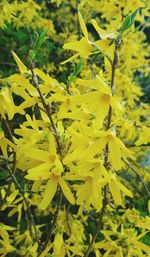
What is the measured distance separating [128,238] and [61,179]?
0.78m

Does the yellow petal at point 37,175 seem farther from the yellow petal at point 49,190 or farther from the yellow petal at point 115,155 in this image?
the yellow petal at point 115,155

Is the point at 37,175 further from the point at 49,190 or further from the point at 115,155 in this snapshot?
the point at 115,155

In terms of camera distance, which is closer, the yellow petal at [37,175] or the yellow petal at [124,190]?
the yellow petal at [37,175]

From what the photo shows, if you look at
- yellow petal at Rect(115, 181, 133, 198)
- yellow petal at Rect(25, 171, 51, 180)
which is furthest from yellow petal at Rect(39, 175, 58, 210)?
yellow petal at Rect(115, 181, 133, 198)

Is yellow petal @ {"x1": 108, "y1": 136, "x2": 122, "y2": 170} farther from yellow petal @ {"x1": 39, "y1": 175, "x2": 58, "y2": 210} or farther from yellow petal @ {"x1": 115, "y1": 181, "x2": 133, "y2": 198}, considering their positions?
yellow petal @ {"x1": 39, "y1": 175, "x2": 58, "y2": 210}

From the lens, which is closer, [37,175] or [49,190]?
[37,175]

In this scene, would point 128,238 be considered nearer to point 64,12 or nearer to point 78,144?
point 78,144

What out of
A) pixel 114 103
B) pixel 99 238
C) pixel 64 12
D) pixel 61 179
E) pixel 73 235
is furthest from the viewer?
pixel 64 12

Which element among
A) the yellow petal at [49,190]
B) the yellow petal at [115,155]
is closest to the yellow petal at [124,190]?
the yellow petal at [115,155]

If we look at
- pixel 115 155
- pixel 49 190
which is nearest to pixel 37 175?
pixel 49 190

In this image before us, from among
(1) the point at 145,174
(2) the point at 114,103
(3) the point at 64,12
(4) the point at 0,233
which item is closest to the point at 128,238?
(4) the point at 0,233

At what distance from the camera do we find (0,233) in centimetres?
213

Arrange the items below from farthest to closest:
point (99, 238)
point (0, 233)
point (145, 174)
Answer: point (145, 174) → point (99, 238) → point (0, 233)

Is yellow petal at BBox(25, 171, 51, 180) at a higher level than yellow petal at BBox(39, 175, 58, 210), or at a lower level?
higher
